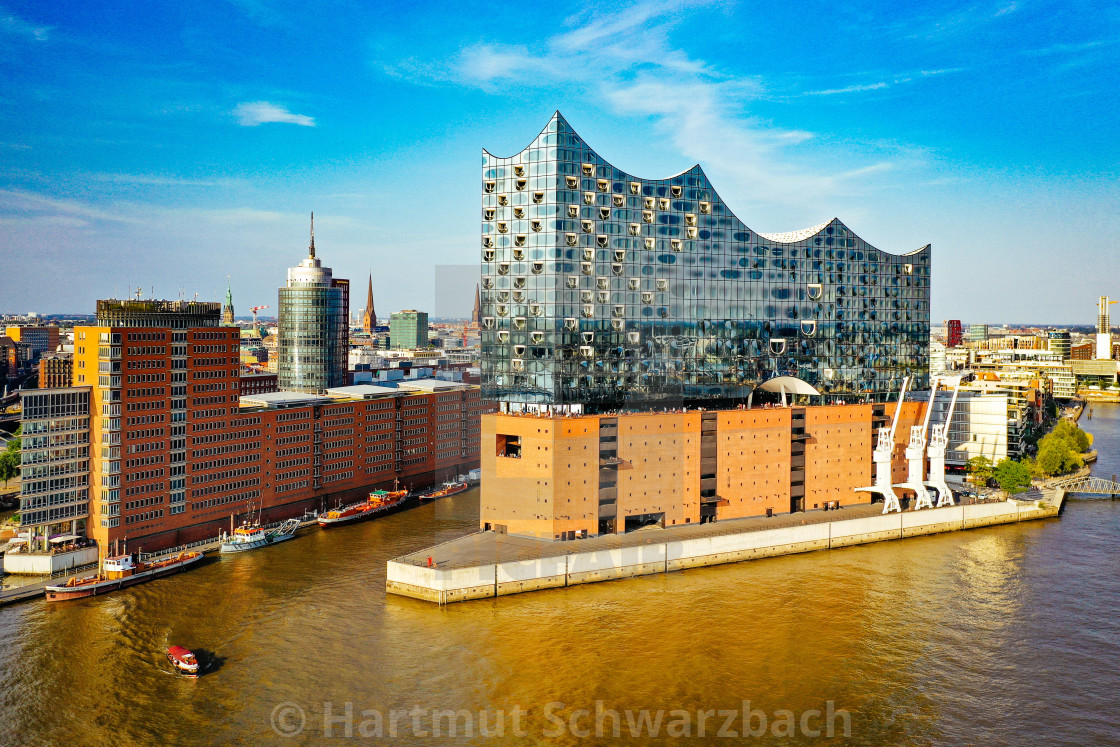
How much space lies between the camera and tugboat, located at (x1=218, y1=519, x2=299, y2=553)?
72.8 m

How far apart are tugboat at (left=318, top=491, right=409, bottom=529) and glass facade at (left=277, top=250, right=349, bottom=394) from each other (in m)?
32.2

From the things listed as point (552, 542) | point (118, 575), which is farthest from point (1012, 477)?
point (118, 575)

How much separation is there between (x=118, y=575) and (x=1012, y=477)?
87986mm

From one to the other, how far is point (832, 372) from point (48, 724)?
72.1 meters

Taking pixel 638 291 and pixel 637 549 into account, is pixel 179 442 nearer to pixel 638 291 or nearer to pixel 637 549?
pixel 637 549

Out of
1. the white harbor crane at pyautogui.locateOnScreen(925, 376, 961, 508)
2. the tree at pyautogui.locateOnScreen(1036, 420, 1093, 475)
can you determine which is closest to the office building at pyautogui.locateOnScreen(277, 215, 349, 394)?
the white harbor crane at pyautogui.locateOnScreen(925, 376, 961, 508)

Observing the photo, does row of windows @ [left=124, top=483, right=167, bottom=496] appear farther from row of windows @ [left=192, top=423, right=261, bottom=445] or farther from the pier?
the pier

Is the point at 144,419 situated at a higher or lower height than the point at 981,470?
higher

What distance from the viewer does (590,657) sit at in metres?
50.5

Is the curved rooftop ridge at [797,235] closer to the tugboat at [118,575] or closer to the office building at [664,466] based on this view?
the office building at [664,466]

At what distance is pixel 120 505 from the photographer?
221 ft

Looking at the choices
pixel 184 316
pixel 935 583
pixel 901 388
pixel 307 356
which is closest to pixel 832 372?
pixel 901 388

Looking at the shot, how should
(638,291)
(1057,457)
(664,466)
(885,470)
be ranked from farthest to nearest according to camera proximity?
(1057,457), (885,470), (638,291), (664,466)

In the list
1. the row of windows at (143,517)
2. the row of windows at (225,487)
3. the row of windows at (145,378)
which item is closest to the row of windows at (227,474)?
the row of windows at (225,487)
